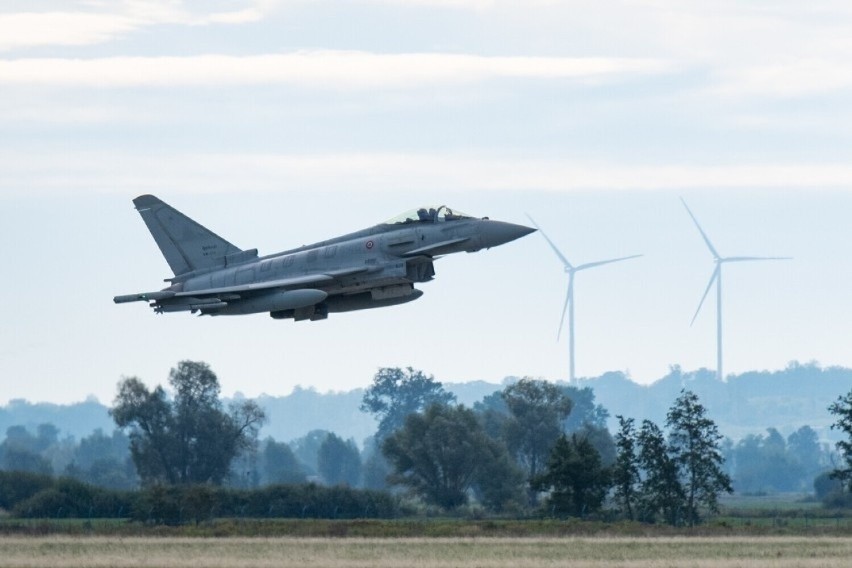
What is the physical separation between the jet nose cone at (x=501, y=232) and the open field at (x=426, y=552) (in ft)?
32.1

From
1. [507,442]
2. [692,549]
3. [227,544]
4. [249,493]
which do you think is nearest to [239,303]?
[227,544]

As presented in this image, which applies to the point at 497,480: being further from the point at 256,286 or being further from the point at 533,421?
the point at 256,286

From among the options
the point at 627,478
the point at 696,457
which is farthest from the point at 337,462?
the point at 627,478

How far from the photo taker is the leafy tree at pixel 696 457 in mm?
82188

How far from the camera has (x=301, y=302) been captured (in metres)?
59.6

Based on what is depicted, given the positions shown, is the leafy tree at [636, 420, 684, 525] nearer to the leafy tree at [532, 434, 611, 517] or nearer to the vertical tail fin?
the leafy tree at [532, 434, 611, 517]

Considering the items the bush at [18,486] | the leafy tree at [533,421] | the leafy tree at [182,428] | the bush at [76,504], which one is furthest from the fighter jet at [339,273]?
the leafy tree at [533,421]

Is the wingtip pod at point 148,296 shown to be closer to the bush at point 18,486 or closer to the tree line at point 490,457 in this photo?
the tree line at point 490,457

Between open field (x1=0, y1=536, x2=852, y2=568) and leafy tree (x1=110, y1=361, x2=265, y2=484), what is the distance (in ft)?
165

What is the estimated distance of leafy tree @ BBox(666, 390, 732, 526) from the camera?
82188mm

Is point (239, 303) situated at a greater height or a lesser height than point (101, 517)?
greater

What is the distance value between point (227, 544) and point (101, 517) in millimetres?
30090

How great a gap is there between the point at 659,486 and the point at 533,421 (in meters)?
51.5

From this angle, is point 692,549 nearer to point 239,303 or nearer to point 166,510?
point 239,303
